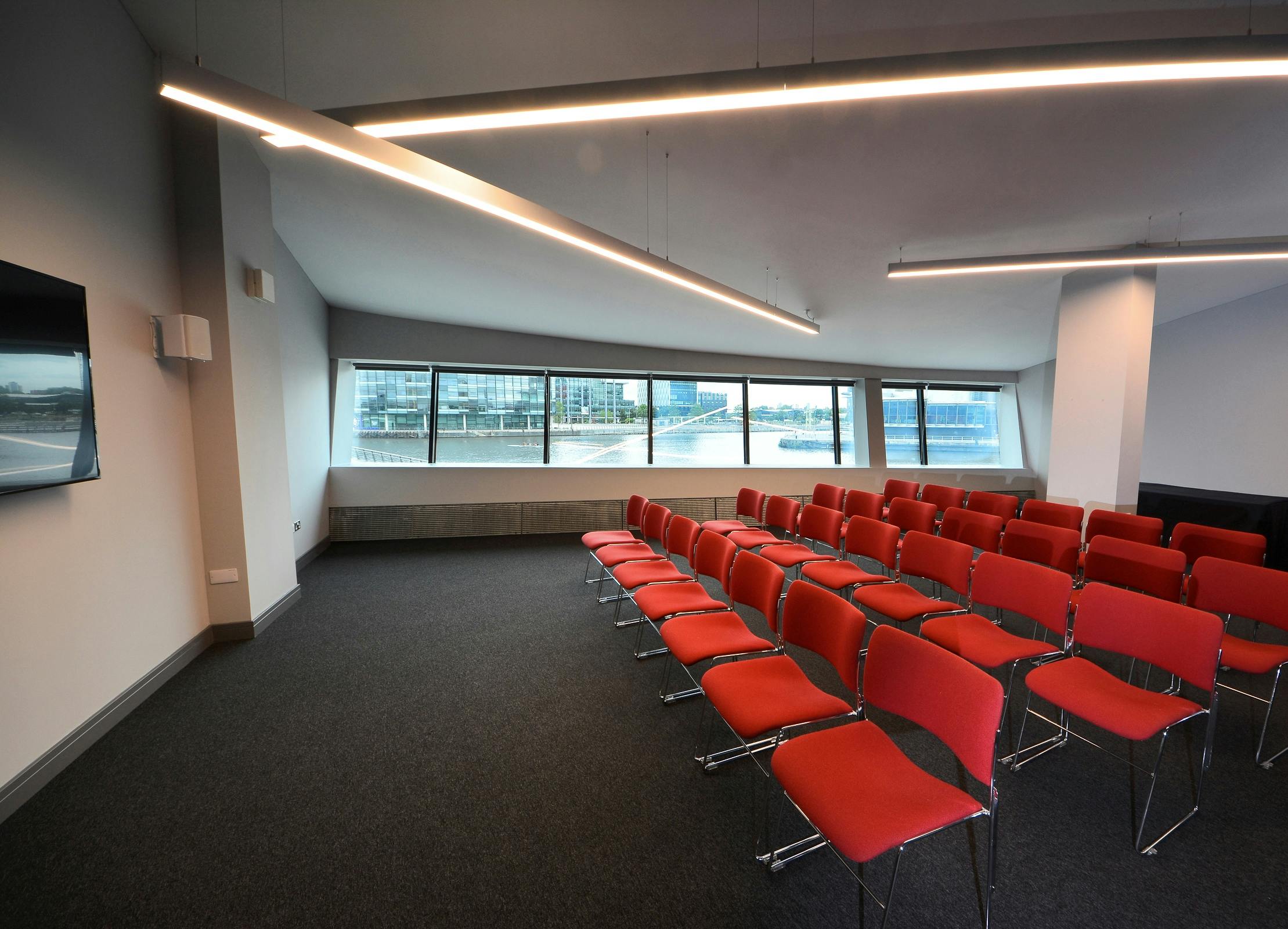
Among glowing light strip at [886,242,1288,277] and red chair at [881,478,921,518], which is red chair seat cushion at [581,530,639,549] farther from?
red chair at [881,478,921,518]

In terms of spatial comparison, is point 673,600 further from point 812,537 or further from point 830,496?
point 830,496

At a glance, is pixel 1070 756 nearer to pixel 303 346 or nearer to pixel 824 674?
pixel 824 674

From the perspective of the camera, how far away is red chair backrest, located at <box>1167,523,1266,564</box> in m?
3.62

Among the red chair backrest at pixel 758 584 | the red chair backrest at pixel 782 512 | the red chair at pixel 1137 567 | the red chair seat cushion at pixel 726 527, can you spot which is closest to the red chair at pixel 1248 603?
the red chair at pixel 1137 567

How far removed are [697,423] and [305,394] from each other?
5624 mm

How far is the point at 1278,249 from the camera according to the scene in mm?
3977

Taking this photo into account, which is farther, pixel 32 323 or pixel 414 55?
pixel 414 55

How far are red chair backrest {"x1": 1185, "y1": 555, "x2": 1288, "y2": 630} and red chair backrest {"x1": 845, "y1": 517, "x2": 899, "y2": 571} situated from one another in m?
1.69

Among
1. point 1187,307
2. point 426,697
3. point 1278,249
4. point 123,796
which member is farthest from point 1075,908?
point 1187,307

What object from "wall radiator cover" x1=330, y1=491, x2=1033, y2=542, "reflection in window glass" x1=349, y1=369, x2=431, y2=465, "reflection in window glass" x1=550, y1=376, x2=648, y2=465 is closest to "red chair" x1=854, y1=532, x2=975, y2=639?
"wall radiator cover" x1=330, y1=491, x2=1033, y2=542

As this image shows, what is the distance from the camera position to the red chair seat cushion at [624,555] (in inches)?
172

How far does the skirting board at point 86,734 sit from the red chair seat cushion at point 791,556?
427 cm

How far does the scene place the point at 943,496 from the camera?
21.2 ft

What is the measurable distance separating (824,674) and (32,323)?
4660mm
